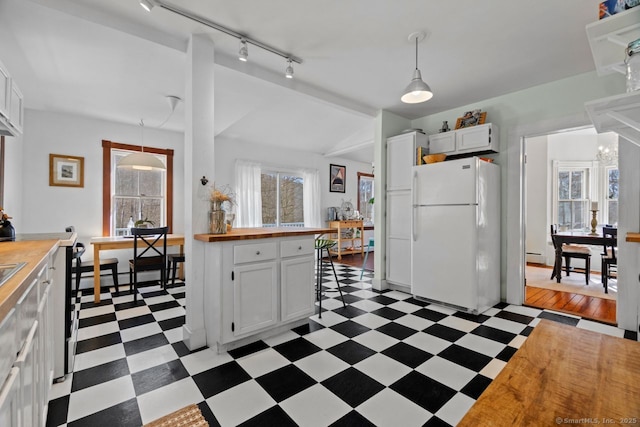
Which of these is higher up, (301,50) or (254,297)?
(301,50)

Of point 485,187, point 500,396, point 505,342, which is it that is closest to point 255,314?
point 500,396

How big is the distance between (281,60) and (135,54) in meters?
1.23

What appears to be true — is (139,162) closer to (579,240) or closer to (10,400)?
(10,400)

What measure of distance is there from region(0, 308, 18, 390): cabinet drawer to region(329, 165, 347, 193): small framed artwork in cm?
620

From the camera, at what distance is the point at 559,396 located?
0.70 m

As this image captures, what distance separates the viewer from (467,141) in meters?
3.45

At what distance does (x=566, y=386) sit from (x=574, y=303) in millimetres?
3462

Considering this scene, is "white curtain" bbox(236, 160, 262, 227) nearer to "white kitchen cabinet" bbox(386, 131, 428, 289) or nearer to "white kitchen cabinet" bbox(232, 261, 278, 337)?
"white kitchen cabinet" bbox(386, 131, 428, 289)

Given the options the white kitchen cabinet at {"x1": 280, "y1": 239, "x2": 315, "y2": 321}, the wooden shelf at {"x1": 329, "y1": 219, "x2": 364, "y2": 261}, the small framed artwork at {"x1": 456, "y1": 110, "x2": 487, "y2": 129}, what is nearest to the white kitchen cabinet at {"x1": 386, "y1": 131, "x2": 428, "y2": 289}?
the small framed artwork at {"x1": 456, "y1": 110, "x2": 487, "y2": 129}

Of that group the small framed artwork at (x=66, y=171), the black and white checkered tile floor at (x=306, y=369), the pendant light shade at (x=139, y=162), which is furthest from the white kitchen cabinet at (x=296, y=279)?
the small framed artwork at (x=66, y=171)

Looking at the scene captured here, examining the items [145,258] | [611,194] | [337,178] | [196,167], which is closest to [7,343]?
[196,167]

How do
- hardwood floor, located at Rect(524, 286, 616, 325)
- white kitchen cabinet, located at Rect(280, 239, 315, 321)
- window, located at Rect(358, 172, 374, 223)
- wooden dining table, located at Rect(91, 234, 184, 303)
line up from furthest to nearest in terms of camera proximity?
window, located at Rect(358, 172, 374, 223) < wooden dining table, located at Rect(91, 234, 184, 303) < hardwood floor, located at Rect(524, 286, 616, 325) < white kitchen cabinet, located at Rect(280, 239, 315, 321)

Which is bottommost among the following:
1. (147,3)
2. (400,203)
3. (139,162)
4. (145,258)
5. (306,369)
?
(306,369)

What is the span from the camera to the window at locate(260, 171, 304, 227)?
19.5ft
